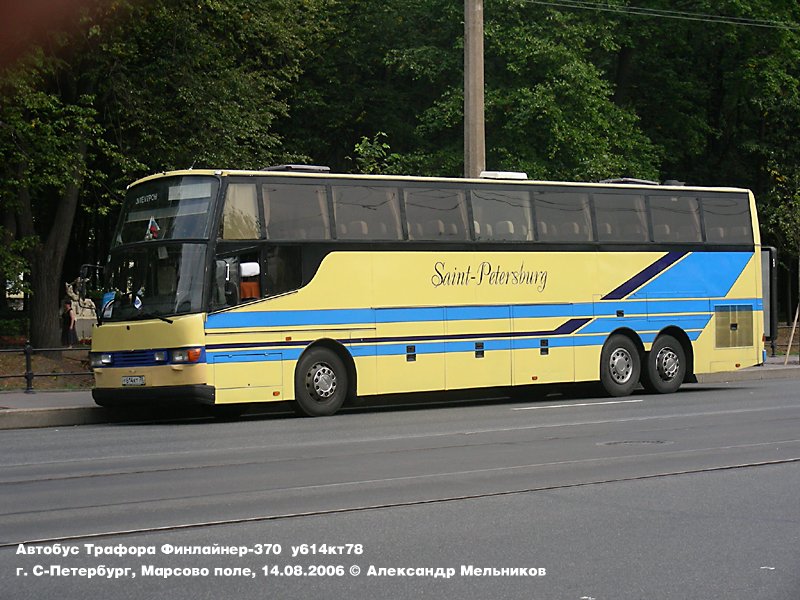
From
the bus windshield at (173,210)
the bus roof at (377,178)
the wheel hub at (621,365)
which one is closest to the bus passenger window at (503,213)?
the bus roof at (377,178)

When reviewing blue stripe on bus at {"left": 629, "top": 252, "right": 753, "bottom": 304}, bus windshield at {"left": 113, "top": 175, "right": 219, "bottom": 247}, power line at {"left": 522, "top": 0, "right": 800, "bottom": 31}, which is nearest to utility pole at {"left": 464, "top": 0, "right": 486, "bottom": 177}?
blue stripe on bus at {"left": 629, "top": 252, "right": 753, "bottom": 304}

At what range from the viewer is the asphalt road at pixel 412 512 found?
7.48m

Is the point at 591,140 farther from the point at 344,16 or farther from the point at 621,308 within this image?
the point at 621,308

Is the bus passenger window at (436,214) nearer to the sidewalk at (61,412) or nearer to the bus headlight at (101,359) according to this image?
the sidewalk at (61,412)

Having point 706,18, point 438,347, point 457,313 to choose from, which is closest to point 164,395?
point 438,347

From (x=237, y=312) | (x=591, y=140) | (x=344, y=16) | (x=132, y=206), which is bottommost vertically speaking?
(x=237, y=312)

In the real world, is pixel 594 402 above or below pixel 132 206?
below

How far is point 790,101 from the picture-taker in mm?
44656

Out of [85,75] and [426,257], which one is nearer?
[426,257]

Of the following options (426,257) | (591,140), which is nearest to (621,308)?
(426,257)

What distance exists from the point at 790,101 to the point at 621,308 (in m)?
23.1

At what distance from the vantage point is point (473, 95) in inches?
997

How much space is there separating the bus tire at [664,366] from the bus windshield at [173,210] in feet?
31.1

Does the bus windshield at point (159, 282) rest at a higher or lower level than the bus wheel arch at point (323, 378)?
higher
